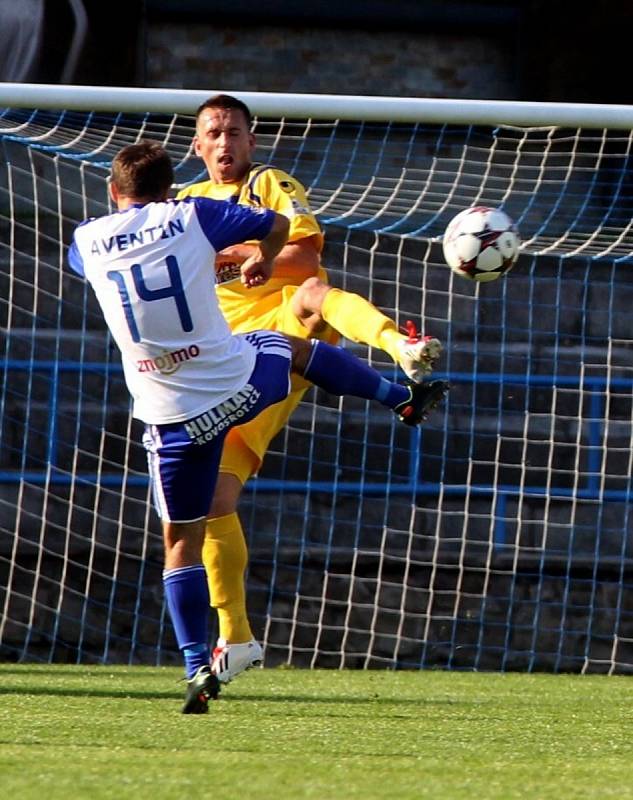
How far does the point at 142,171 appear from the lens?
4.58m

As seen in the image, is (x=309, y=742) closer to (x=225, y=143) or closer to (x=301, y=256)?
(x=301, y=256)

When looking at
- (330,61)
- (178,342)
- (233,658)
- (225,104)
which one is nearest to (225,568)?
(233,658)

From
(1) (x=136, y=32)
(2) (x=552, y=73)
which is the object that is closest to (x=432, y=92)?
(2) (x=552, y=73)

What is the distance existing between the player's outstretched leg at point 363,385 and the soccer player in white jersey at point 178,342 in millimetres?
376

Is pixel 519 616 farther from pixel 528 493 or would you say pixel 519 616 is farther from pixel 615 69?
pixel 615 69

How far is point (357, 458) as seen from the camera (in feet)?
33.2

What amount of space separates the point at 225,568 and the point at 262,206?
4.04 feet

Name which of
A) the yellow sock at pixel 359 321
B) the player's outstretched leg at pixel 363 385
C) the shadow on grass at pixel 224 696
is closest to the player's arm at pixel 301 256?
the yellow sock at pixel 359 321

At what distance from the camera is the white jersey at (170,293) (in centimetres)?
455

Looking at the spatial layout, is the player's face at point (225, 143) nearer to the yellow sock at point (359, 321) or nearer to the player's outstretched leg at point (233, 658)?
the yellow sock at point (359, 321)

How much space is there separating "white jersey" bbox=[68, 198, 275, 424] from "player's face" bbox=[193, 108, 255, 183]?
94 centimetres

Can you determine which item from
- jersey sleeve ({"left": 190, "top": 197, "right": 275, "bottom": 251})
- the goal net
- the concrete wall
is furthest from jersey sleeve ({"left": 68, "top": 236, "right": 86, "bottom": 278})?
the concrete wall

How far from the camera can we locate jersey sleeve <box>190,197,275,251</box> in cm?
458

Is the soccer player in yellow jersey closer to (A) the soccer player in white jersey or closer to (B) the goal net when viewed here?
(A) the soccer player in white jersey
